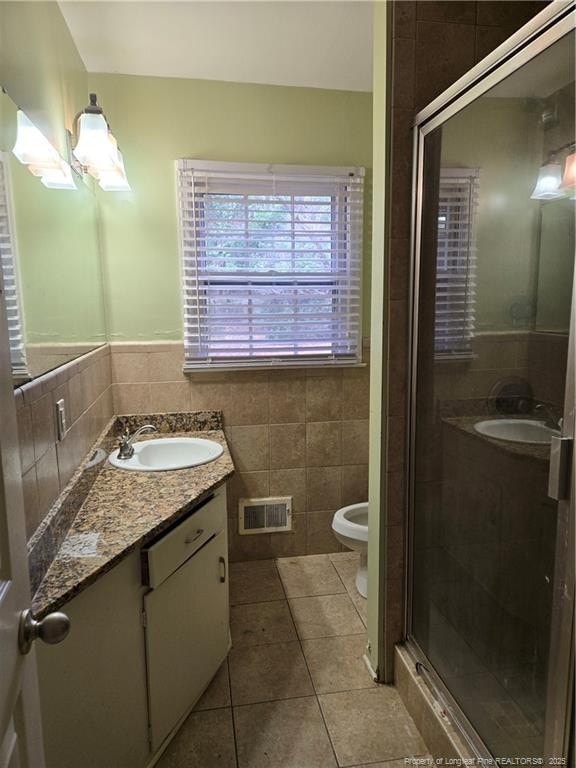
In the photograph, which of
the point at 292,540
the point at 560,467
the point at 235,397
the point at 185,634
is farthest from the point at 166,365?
the point at 560,467

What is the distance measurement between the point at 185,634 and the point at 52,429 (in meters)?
0.82

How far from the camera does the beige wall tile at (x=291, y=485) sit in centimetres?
266

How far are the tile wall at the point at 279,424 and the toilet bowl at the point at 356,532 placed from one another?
23 cm

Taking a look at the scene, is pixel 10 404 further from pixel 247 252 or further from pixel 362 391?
pixel 362 391

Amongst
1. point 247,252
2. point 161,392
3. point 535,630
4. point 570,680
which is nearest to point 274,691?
point 535,630

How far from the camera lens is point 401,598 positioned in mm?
1730

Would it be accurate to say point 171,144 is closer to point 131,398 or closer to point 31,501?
point 131,398

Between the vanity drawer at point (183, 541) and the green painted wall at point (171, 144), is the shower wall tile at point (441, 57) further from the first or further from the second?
the vanity drawer at point (183, 541)

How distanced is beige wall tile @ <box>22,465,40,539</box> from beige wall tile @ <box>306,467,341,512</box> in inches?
67.4

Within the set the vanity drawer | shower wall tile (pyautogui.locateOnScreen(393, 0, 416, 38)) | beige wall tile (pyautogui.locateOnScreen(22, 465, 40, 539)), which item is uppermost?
shower wall tile (pyautogui.locateOnScreen(393, 0, 416, 38))

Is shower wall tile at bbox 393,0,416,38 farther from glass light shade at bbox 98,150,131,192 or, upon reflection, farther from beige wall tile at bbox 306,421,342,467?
beige wall tile at bbox 306,421,342,467

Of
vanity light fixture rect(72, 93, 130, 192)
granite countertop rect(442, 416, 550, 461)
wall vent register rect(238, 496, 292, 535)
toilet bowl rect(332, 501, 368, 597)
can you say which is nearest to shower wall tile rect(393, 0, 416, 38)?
vanity light fixture rect(72, 93, 130, 192)

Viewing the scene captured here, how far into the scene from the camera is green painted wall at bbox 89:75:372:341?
2303 millimetres

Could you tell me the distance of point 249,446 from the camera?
103 inches
